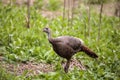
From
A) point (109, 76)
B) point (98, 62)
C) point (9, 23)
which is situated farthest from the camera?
point (9, 23)

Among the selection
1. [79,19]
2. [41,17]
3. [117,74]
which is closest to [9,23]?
[41,17]

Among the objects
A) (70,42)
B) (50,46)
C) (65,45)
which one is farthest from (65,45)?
(50,46)

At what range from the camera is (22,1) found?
2261 cm

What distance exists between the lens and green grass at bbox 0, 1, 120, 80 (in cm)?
1221

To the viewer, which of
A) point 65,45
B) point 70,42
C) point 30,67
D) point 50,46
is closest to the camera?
point 65,45

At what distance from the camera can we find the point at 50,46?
48.3ft

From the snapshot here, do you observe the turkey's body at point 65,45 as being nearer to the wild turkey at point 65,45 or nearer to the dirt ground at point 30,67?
the wild turkey at point 65,45

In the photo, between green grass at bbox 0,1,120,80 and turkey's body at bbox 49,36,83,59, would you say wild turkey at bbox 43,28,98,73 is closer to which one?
turkey's body at bbox 49,36,83,59

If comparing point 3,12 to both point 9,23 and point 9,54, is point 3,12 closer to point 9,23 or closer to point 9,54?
point 9,23

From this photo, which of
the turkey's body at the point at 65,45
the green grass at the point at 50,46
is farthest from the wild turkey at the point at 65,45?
the green grass at the point at 50,46

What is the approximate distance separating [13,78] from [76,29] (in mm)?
8253

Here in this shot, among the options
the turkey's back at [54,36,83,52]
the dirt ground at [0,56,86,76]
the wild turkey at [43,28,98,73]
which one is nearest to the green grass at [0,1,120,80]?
the dirt ground at [0,56,86,76]

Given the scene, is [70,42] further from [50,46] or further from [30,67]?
[50,46]

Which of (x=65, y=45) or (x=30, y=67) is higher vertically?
(x=65, y=45)
